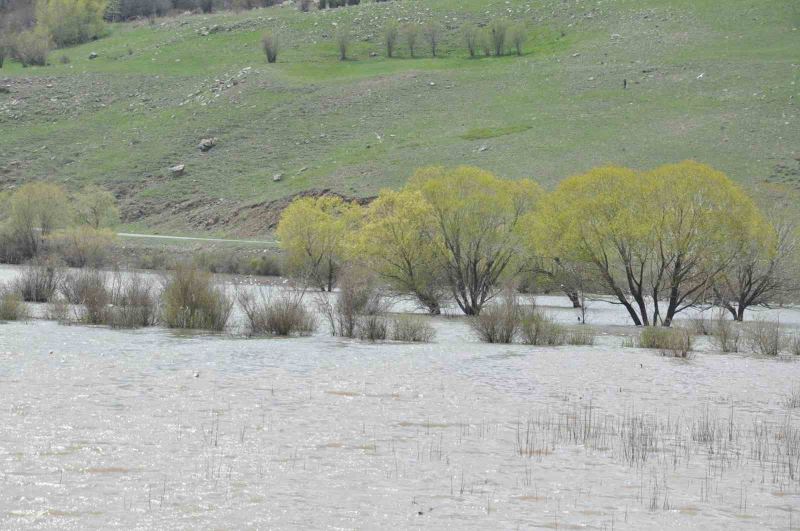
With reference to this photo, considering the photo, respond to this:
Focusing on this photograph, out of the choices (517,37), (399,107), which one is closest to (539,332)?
(399,107)

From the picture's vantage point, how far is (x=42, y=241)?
81.5m

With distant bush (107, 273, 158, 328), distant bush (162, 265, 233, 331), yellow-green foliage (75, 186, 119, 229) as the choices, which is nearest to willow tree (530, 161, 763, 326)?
distant bush (162, 265, 233, 331)

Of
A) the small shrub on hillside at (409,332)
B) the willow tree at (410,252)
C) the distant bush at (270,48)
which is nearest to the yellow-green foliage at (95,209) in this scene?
the willow tree at (410,252)

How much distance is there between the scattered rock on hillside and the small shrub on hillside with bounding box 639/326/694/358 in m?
87.4

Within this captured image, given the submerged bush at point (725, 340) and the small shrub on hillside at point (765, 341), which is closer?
the small shrub on hillside at point (765, 341)

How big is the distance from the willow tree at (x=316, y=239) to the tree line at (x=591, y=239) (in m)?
9.08

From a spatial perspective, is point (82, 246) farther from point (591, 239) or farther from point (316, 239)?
point (591, 239)

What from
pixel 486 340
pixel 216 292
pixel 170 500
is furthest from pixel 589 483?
pixel 216 292

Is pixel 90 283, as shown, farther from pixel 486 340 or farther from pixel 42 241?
pixel 42 241

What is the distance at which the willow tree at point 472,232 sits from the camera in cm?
5225

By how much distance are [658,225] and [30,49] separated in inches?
5732

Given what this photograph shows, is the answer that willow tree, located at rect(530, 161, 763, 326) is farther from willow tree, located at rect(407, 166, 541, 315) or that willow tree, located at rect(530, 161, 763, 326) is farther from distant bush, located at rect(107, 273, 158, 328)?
distant bush, located at rect(107, 273, 158, 328)

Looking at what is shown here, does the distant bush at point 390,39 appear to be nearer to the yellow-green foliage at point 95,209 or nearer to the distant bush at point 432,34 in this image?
the distant bush at point 432,34

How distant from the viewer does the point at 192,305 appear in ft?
126
